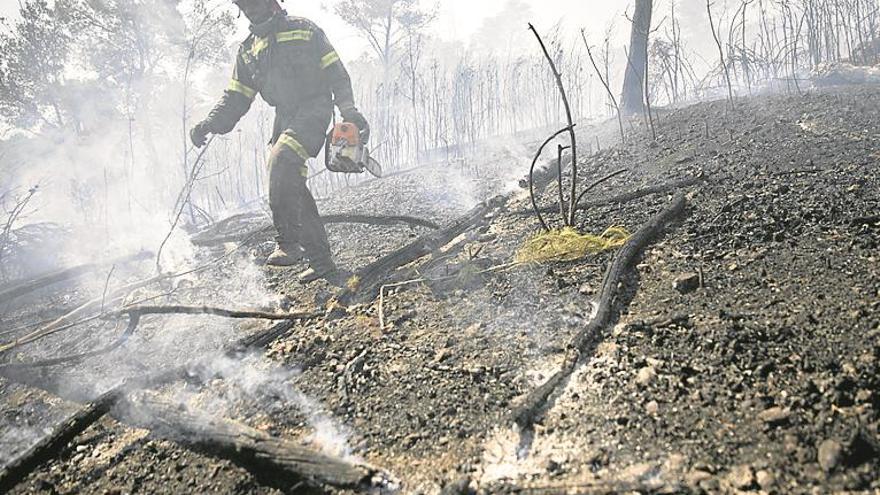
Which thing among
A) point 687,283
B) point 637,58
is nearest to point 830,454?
point 687,283

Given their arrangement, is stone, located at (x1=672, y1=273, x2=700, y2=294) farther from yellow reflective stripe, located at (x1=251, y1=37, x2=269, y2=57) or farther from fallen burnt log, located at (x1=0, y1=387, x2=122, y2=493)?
yellow reflective stripe, located at (x1=251, y1=37, x2=269, y2=57)

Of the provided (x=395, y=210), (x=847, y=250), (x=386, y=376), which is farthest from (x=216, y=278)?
(x=847, y=250)

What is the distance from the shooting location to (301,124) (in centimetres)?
345

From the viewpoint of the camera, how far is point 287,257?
341cm

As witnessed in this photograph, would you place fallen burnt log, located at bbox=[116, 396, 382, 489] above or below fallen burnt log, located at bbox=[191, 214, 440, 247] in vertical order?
below

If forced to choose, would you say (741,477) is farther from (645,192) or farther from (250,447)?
(645,192)

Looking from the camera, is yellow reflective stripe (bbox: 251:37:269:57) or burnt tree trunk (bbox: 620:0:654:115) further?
burnt tree trunk (bbox: 620:0:654:115)

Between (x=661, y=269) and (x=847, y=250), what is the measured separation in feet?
2.35

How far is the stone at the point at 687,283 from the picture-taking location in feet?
6.71

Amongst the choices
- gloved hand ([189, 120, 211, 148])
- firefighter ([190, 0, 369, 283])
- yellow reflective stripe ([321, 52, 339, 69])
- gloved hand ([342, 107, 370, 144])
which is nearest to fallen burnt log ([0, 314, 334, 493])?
firefighter ([190, 0, 369, 283])

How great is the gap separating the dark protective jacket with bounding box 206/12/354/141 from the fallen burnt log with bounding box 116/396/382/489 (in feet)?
7.79

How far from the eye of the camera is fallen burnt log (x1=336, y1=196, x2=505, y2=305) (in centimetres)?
283

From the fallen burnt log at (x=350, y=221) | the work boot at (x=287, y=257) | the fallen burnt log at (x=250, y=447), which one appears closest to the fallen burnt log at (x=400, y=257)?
the fallen burnt log at (x=350, y=221)

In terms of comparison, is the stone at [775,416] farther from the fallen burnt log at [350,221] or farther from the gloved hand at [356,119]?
the gloved hand at [356,119]
